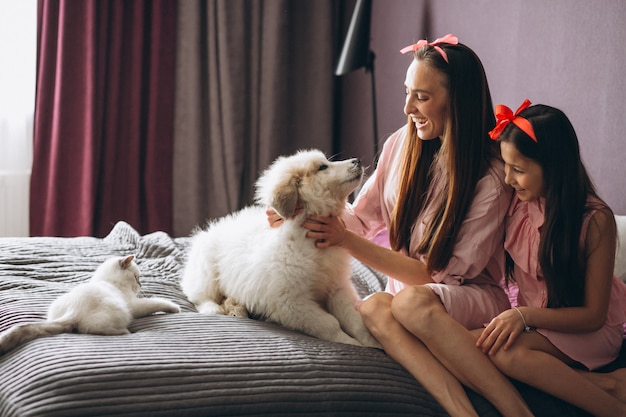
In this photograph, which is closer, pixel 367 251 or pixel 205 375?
pixel 205 375

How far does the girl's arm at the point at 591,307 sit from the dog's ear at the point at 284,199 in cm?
58

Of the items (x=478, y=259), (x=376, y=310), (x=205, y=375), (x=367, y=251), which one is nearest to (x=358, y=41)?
(x=367, y=251)

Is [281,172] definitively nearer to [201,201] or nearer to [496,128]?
[496,128]

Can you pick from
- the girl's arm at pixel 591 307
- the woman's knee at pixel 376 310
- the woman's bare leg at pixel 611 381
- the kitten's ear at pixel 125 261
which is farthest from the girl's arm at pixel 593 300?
the kitten's ear at pixel 125 261

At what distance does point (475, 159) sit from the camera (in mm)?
1812

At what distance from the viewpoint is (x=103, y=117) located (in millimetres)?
Answer: 4152

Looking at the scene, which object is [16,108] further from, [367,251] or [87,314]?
[367,251]

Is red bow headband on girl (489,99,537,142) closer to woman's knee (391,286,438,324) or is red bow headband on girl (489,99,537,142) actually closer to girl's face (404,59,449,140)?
girl's face (404,59,449,140)

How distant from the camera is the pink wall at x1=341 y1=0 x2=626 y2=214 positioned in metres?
2.29

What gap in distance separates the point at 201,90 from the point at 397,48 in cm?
129

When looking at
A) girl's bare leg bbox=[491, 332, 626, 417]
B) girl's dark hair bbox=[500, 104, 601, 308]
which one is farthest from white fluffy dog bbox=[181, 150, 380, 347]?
girl's dark hair bbox=[500, 104, 601, 308]

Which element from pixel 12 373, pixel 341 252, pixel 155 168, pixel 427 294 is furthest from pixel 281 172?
pixel 155 168

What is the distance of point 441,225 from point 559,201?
30cm

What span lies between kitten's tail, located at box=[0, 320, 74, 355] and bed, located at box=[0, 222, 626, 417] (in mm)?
23
